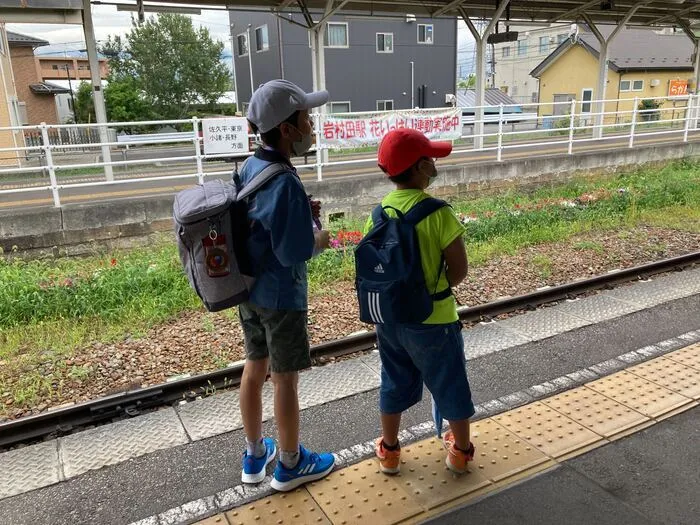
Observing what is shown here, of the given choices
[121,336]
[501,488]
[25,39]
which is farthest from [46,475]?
[25,39]

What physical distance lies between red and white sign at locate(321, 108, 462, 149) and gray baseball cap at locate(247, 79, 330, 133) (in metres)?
8.32

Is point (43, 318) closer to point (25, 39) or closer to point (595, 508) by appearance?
point (595, 508)

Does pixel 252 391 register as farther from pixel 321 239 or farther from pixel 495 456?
pixel 495 456

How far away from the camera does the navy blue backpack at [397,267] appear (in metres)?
2.43

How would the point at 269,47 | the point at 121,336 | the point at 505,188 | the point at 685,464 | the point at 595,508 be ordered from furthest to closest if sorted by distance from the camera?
the point at 269,47, the point at 505,188, the point at 121,336, the point at 685,464, the point at 595,508

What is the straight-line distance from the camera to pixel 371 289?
8.25 feet

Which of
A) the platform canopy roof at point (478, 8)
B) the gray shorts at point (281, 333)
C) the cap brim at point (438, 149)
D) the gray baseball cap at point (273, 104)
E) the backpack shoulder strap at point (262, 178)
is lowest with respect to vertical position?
the gray shorts at point (281, 333)

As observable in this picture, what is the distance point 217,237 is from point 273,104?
620 millimetres

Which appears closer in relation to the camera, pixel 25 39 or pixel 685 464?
pixel 685 464

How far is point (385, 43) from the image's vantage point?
106ft

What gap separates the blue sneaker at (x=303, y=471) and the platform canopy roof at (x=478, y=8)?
10.5 m

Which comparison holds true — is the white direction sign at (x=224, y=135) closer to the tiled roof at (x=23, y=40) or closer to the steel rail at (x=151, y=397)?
the steel rail at (x=151, y=397)

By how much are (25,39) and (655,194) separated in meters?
34.3

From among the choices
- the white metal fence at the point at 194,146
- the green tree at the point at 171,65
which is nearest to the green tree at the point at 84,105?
the green tree at the point at 171,65
